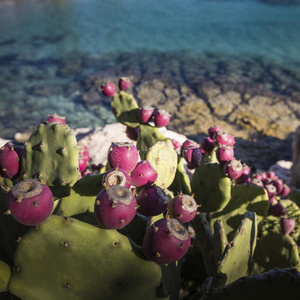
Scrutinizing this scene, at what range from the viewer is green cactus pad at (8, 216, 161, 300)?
0.95 meters

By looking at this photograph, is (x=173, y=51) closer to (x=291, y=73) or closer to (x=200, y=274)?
(x=291, y=73)

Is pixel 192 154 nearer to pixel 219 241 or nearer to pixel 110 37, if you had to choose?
pixel 219 241

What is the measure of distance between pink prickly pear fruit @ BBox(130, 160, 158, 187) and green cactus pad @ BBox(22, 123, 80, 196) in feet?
0.82

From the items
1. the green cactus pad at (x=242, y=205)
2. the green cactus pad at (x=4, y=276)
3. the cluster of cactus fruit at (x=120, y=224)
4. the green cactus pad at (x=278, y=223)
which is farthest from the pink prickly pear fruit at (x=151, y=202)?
the green cactus pad at (x=278, y=223)

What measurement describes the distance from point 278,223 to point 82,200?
1.45m

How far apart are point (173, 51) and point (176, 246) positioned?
9.94m

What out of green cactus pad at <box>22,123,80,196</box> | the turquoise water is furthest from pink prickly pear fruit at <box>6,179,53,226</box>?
the turquoise water

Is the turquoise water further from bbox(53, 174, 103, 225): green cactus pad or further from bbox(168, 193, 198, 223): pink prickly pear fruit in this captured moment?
bbox(168, 193, 198, 223): pink prickly pear fruit

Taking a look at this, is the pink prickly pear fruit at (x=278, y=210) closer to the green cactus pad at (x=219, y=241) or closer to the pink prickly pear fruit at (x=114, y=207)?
the green cactus pad at (x=219, y=241)

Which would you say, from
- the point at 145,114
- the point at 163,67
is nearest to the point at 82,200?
the point at 145,114

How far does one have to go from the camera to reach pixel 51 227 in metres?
0.95

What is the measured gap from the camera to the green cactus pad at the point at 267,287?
96cm

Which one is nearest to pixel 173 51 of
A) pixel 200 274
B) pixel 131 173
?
pixel 200 274

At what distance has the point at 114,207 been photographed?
0.86 meters
